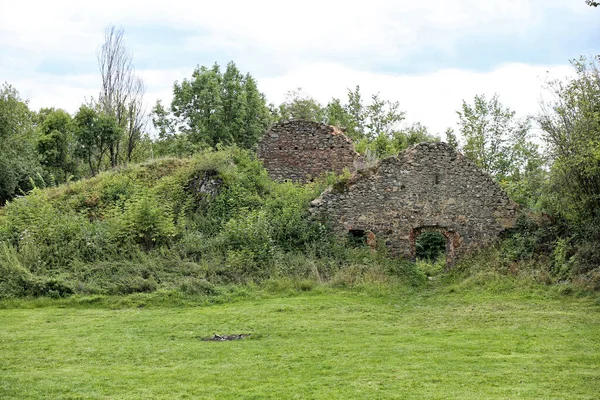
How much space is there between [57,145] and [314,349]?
26.2 m

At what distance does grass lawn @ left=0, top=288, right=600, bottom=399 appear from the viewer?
8.55 meters

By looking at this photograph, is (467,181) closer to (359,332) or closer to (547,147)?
(547,147)

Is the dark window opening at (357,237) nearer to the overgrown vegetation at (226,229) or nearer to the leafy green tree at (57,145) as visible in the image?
the overgrown vegetation at (226,229)

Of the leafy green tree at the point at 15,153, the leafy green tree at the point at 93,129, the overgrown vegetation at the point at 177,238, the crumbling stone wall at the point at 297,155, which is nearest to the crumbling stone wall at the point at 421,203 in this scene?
the overgrown vegetation at the point at 177,238

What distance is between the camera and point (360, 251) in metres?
18.8


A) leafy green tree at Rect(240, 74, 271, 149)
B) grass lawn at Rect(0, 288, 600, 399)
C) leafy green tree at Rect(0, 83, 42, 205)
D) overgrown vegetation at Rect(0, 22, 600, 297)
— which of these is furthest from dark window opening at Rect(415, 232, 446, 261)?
leafy green tree at Rect(0, 83, 42, 205)

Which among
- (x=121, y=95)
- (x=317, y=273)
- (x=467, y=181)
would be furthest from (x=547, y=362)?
(x=121, y=95)

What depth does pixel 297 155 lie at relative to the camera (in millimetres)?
23953

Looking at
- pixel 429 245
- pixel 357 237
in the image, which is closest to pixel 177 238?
pixel 357 237

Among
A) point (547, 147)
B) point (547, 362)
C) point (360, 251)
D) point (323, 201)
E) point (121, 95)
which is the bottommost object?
point (547, 362)

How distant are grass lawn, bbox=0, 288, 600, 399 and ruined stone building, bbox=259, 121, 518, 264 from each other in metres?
3.53

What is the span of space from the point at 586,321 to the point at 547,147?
29.7 feet

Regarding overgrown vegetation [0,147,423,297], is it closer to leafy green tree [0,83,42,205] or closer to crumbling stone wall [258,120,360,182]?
crumbling stone wall [258,120,360,182]

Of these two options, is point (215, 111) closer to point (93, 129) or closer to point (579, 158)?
point (93, 129)
